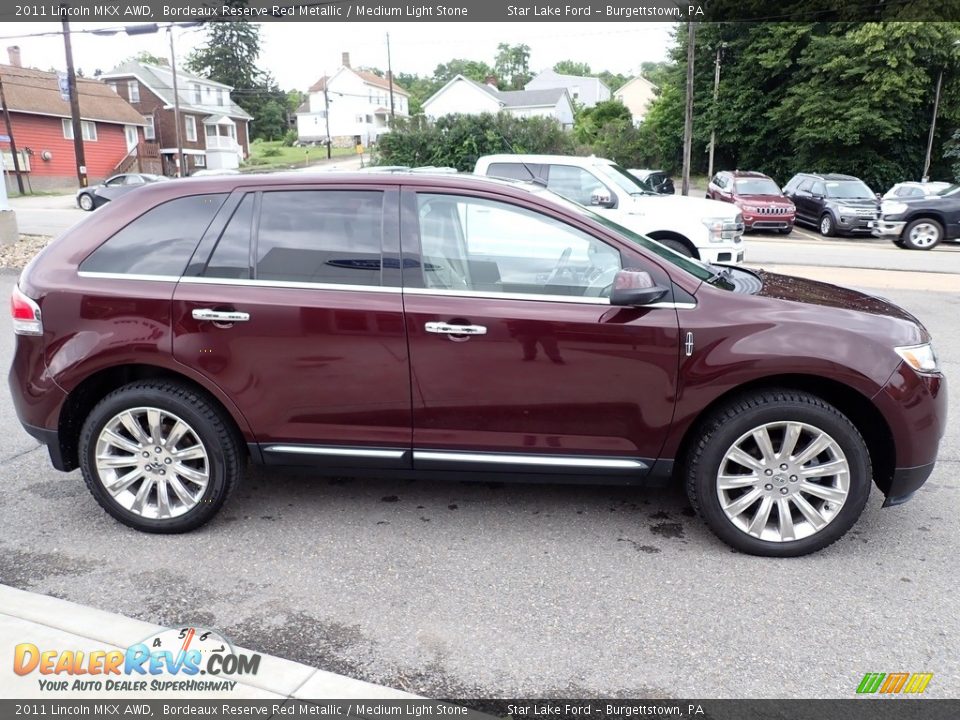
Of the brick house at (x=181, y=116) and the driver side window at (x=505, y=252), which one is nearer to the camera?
the driver side window at (x=505, y=252)

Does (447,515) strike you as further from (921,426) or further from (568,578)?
(921,426)

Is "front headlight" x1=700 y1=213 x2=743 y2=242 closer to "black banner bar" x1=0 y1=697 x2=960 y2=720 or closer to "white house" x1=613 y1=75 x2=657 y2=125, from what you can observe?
"black banner bar" x1=0 y1=697 x2=960 y2=720

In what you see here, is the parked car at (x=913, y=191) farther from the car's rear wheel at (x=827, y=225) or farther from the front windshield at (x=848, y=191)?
the car's rear wheel at (x=827, y=225)

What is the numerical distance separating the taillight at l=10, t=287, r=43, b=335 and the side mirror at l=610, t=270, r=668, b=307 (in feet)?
9.31

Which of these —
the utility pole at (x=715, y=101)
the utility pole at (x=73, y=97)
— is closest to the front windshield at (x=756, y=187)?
the utility pole at (x=715, y=101)

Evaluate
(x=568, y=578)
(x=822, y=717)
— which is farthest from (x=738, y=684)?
(x=568, y=578)

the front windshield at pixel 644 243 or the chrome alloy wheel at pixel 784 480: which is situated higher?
the front windshield at pixel 644 243

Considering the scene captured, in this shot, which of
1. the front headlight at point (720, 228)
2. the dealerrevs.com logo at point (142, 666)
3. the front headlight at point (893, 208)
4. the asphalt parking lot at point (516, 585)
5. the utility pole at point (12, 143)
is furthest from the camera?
the utility pole at point (12, 143)

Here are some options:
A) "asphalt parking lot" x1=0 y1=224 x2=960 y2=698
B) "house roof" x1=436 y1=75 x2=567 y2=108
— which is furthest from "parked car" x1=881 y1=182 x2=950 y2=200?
Result: "house roof" x1=436 y1=75 x2=567 y2=108

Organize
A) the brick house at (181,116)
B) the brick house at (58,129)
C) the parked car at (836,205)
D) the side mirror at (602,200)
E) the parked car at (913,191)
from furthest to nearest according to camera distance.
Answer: the brick house at (181,116) → the brick house at (58,129) → the parked car at (836,205) → the parked car at (913,191) → the side mirror at (602,200)

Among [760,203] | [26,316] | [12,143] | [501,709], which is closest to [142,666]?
[501,709]

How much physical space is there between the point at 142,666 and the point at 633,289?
248 centimetres

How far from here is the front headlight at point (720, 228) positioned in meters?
9.95

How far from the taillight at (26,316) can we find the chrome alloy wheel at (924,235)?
18.8m
